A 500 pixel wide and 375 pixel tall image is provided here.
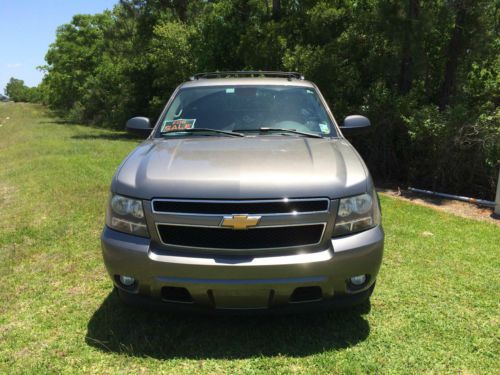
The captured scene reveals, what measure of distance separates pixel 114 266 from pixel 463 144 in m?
6.79

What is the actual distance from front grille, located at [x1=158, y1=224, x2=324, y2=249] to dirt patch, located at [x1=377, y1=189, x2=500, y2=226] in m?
4.62

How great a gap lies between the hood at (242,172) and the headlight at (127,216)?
0.19 feet

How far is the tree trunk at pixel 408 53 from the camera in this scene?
31.1ft

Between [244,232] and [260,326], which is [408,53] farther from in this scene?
[244,232]

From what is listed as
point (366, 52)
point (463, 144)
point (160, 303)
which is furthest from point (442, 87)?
point (160, 303)

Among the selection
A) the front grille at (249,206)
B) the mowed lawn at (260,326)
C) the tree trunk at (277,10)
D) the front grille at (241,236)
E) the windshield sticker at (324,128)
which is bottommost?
the mowed lawn at (260,326)

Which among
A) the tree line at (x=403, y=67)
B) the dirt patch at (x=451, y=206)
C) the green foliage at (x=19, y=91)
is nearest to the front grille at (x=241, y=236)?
the dirt patch at (x=451, y=206)

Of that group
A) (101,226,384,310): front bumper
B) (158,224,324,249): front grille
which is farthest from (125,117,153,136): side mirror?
(158,224,324,249): front grille

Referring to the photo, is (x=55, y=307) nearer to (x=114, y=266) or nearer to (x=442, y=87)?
(x=114, y=266)

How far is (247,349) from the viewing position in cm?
309

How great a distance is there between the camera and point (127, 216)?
2967mm

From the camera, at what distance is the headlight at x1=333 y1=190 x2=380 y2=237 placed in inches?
113

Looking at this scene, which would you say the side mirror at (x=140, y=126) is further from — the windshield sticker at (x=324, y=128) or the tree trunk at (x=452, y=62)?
the tree trunk at (x=452, y=62)

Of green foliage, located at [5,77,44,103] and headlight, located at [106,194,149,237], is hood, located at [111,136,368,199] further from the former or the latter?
green foliage, located at [5,77,44,103]
